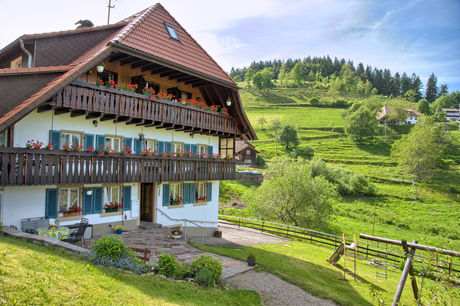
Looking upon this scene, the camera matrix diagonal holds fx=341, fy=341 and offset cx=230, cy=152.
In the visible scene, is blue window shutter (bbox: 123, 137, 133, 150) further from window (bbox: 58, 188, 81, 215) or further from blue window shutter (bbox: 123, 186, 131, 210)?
window (bbox: 58, 188, 81, 215)

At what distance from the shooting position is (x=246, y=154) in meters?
64.2

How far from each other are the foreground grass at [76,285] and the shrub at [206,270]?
0.36 meters

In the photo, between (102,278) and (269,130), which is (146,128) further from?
(269,130)

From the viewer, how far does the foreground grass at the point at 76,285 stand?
19.0 feet

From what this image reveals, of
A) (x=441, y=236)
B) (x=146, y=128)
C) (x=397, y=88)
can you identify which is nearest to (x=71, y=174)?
(x=146, y=128)

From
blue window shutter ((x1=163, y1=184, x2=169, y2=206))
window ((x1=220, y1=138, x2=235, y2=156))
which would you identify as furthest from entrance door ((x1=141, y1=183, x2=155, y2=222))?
window ((x1=220, y1=138, x2=235, y2=156))

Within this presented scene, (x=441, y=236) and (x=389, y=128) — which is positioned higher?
(x=389, y=128)

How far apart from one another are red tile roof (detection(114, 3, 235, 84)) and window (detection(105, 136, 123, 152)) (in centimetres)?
Answer: 409

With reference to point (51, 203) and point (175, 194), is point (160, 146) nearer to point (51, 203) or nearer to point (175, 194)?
point (175, 194)

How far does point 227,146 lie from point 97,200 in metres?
9.69

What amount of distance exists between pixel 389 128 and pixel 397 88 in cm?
9441

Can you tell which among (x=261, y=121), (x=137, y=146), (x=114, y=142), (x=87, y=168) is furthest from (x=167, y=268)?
(x=261, y=121)

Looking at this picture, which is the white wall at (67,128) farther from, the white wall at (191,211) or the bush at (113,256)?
the bush at (113,256)

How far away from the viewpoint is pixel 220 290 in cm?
961
